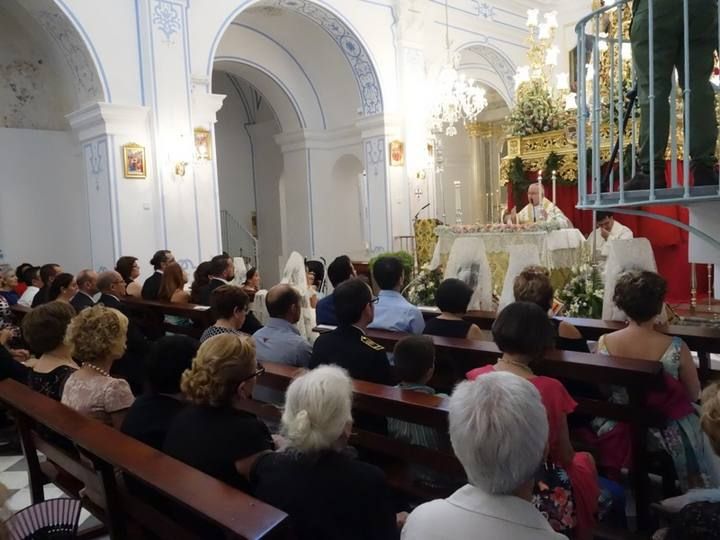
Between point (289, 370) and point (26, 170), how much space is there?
27.2 ft

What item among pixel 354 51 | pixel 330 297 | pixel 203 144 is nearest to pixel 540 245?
pixel 330 297

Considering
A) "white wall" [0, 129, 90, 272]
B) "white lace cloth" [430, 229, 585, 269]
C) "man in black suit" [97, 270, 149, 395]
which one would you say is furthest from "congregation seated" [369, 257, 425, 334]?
"white wall" [0, 129, 90, 272]

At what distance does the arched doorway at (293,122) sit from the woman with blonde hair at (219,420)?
9.12 m

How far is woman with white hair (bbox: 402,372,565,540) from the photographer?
1.32 meters

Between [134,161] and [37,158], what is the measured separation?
2.32 m

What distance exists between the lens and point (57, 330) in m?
3.24

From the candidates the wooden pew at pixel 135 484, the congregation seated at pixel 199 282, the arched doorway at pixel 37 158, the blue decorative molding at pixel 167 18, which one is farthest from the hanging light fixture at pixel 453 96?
the wooden pew at pixel 135 484

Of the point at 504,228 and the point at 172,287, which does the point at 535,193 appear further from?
the point at 172,287

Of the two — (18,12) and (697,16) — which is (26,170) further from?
(697,16)

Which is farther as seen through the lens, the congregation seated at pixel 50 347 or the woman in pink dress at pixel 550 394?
the congregation seated at pixel 50 347

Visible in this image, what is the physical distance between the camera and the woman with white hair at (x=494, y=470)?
4.33 feet

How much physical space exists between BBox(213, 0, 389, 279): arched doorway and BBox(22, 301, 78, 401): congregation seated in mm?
8153

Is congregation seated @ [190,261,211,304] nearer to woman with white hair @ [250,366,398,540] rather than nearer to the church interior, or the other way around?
the church interior

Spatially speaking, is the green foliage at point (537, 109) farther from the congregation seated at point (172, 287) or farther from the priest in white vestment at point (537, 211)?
the congregation seated at point (172, 287)
